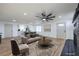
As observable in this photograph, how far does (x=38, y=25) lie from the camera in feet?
5.84

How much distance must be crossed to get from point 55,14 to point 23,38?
2.48 ft

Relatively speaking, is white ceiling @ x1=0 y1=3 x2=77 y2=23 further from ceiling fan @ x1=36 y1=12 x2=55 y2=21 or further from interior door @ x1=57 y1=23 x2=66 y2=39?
interior door @ x1=57 y1=23 x2=66 y2=39

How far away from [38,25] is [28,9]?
356mm

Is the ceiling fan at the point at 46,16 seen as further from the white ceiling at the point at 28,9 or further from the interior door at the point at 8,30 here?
the interior door at the point at 8,30

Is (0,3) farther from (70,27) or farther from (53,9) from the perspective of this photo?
(70,27)

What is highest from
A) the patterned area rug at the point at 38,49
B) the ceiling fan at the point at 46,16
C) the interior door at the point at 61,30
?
the ceiling fan at the point at 46,16

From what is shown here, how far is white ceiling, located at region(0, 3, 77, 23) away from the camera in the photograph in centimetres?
158

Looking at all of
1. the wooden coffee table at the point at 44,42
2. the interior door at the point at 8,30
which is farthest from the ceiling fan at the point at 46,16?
the interior door at the point at 8,30

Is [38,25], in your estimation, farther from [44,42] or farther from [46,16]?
[44,42]

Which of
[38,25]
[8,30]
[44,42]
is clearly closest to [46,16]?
[38,25]

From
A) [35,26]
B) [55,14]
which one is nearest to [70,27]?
[55,14]

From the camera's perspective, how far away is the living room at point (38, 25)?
5.33 feet

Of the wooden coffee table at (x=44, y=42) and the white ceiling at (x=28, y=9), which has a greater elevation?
the white ceiling at (x=28, y=9)

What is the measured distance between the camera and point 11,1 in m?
1.52
